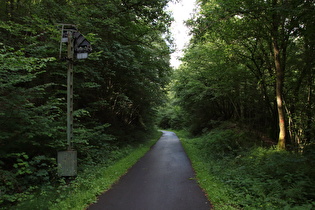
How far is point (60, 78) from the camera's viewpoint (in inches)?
318

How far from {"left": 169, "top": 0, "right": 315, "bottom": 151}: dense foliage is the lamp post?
4.48 m

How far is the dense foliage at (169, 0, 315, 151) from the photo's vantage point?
21.3ft

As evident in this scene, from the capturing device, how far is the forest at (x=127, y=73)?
4.91 metres

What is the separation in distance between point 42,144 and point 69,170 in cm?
157

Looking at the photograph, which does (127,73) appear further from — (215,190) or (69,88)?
(215,190)

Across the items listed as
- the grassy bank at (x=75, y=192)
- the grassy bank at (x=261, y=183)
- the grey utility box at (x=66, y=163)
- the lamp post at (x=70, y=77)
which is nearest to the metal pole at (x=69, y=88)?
the lamp post at (x=70, y=77)

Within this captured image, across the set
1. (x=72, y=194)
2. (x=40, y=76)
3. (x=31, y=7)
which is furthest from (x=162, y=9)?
(x=72, y=194)

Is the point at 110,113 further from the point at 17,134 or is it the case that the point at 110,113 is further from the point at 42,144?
the point at 17,134

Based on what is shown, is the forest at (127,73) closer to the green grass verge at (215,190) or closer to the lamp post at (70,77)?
the lamp post at (70,77)

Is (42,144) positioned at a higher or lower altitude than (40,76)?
lower

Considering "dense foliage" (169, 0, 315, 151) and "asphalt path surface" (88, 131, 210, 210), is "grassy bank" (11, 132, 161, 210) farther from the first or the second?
"dense foliage" (169, 0, 315, 151)

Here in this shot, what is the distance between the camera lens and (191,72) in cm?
1545

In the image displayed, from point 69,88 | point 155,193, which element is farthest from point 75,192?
point 69,88

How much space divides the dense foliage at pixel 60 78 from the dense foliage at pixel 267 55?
287 cm
